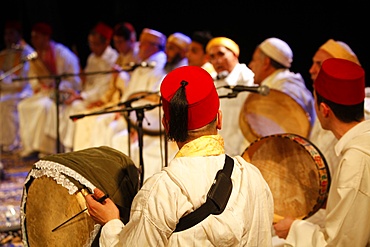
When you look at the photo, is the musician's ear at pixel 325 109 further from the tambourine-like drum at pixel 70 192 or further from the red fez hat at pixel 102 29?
the red fez hat at pixel 102 29

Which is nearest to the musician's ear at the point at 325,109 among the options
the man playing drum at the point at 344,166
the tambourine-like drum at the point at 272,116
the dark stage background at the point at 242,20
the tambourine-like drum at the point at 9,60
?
the man playing drum at the point at 344,166

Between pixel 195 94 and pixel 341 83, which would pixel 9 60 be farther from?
pixel 195 94

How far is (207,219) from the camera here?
7.76 ft

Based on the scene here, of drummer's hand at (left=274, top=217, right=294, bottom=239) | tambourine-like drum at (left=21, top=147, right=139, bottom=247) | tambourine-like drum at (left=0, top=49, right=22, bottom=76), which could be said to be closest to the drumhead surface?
tambourine-like drum at (left=21, top=147, right=139, bottom=247)

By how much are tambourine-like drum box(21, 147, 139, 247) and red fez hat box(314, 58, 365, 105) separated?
122 centimetres

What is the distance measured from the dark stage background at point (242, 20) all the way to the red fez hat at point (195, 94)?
4296 mm

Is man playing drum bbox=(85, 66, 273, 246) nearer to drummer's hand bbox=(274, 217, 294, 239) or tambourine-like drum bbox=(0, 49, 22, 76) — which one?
drummer's hand bbox=(274, 217, 294, 239)

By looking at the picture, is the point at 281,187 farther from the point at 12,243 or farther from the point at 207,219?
the point at 12,243

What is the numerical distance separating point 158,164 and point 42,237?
3.27 m

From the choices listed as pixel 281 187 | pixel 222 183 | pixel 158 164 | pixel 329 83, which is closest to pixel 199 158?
pixel 222 183

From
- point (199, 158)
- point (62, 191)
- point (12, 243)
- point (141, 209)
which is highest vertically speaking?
point (199, 158)

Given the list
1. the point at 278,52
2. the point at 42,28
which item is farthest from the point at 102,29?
the point at 278,52

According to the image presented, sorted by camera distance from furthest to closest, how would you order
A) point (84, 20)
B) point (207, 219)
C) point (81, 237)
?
1. point (84, 20)
2. point (81, 237)
3. point (207, 219)

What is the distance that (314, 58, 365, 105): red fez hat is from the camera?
3.35 meters
